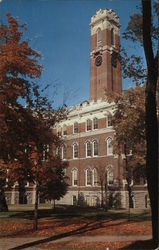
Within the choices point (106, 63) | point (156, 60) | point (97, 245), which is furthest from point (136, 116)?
point (106, 63)

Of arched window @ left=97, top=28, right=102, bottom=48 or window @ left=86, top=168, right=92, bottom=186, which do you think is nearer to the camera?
window @ left=86, top=168, right=92, bottom=186

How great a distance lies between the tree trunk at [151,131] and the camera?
675cm

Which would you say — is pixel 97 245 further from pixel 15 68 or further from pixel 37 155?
pixel 15 68

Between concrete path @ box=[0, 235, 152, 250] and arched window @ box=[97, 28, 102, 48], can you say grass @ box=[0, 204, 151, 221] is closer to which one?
concrete path @ box=[0, 235, 152, 250]

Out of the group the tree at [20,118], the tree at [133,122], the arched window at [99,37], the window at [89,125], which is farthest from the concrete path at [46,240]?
the arched window at [99,37]

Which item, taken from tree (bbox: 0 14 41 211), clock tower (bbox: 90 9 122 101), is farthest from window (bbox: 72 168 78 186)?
tree (bbox: 0 14 41 211)

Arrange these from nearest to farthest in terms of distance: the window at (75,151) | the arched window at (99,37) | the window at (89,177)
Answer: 1. the window at (89,177)
2. the window at (75,151)
3. the arched window at (99,37)

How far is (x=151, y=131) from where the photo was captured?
698cm

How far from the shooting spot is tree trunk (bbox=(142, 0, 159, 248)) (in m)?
6.75

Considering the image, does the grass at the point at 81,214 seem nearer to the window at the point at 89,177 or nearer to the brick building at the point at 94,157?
the brick building at the point at 94,157

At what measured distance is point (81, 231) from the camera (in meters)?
13.2

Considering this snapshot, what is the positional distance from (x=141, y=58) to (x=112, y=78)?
3457cm

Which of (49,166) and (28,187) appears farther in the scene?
(28,187)

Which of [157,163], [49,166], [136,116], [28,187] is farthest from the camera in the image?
[28,187]
